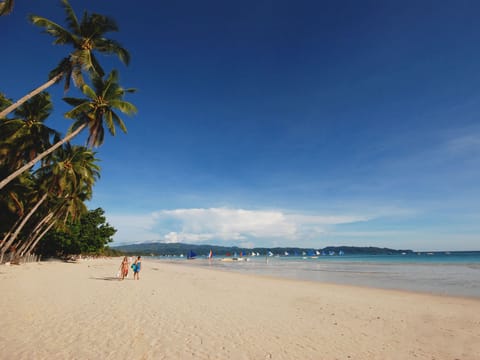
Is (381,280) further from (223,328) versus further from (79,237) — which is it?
(79,237)

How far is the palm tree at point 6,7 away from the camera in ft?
36.7

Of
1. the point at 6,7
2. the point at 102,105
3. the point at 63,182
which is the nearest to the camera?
the point at 6,7

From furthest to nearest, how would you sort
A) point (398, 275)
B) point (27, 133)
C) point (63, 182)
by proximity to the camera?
point (398, 275)
point (63, 182)
point (27, 133)

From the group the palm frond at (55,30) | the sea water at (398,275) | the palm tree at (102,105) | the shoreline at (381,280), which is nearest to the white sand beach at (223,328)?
the shoreline at (381,280)

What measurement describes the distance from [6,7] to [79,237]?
1873 inches

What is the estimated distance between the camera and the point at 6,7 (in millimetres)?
11422

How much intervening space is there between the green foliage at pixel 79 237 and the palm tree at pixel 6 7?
36.4 m

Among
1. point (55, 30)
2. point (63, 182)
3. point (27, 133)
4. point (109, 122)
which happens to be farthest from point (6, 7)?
point (63, 182)

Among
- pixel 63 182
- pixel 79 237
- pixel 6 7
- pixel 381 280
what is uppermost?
pixel 6 7

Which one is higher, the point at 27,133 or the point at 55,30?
the point at 55,30

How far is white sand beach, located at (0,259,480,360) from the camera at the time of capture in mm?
6026

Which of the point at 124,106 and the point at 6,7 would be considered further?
the point at 124,106

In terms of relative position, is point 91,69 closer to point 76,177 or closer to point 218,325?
point 76,177

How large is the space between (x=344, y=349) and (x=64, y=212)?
39.5m
